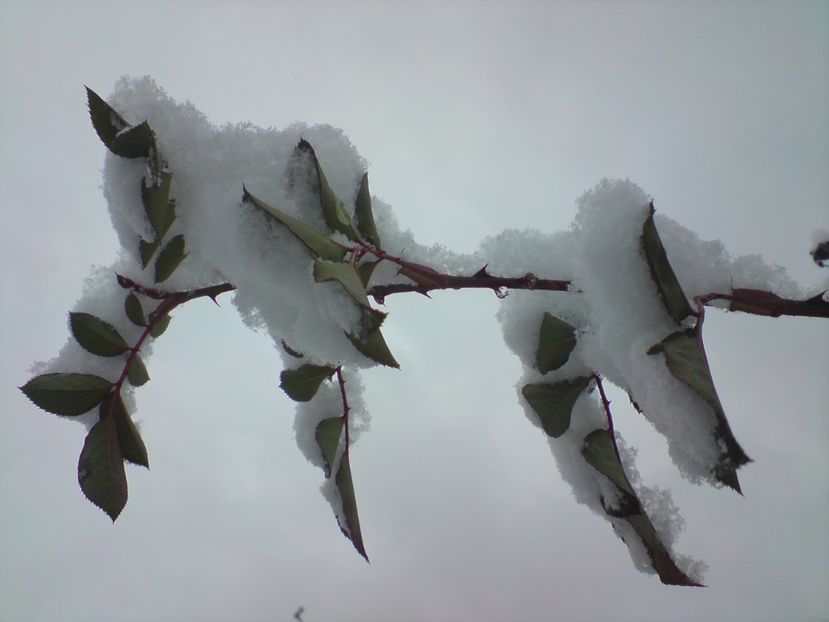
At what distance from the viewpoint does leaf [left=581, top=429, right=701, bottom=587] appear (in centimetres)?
73

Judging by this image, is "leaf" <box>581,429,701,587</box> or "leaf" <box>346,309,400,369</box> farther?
"leaf" <box>581,429,701,587</box>

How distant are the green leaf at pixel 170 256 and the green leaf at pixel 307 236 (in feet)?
0.69

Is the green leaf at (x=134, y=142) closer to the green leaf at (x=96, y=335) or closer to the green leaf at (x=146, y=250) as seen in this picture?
the green leaf at (x=146, y=250)

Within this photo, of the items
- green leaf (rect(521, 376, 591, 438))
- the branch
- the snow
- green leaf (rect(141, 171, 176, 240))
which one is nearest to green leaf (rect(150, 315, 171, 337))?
the snow

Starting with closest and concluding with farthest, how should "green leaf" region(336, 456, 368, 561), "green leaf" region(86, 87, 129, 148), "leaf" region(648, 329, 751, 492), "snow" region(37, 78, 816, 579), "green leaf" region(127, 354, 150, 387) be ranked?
1. "leaf" region(648, 329, 751, 492)
2. "snow" region(37, 78, 816, 579)
3. "green leaf" region(86, 87, 129, 148)
4. "green leaf" region(336, 456, 368, 561)
5. "green leaf" region(127, 354, 150, 387)

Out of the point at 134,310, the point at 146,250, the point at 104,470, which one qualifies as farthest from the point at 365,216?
the point at 104,470

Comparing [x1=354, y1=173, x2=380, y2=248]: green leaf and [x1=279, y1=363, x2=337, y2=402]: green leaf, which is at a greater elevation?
[x1=354, y1=173, x2=380, y2=248]: green leaf

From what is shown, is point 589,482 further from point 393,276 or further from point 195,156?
point 195,156

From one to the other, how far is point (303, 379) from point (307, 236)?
439 mm

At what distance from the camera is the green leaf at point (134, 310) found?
0.90 m

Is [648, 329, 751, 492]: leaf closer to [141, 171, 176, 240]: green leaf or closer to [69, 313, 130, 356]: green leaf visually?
[141, 171, 176, 240]: green leaf

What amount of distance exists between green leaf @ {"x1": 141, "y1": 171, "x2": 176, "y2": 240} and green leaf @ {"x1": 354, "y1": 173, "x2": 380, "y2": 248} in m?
0.26

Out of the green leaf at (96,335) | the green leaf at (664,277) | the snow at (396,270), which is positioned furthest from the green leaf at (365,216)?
the green leaf at (96,335)

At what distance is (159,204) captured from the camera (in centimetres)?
69
